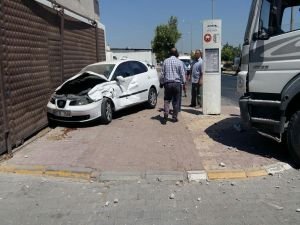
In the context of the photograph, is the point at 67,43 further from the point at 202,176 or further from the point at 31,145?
the point at 202,176

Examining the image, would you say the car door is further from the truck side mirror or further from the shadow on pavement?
the truck side mirror

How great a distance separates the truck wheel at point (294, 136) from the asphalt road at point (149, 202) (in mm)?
297

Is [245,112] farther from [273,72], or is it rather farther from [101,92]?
[101,92]

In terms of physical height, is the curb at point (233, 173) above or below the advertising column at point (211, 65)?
below

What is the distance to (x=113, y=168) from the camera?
6.84 m

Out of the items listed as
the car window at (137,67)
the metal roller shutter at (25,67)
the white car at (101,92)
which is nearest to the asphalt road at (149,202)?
the metal roller shutter at (25,67)

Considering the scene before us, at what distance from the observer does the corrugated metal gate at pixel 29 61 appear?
764 centimetres

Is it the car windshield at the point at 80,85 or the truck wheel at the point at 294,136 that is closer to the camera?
the truck wheel at the point at 294,136

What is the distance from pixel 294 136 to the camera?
661cm

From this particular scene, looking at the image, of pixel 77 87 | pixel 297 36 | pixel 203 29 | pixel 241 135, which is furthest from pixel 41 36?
pixel 297 36

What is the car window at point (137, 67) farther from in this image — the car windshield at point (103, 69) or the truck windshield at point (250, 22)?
the truck windshield at point (250, 22)

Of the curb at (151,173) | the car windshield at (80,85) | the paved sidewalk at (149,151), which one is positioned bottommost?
the curb at (151,173)

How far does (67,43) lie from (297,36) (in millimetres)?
7186

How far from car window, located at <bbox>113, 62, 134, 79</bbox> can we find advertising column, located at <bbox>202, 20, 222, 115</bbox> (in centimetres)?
216
